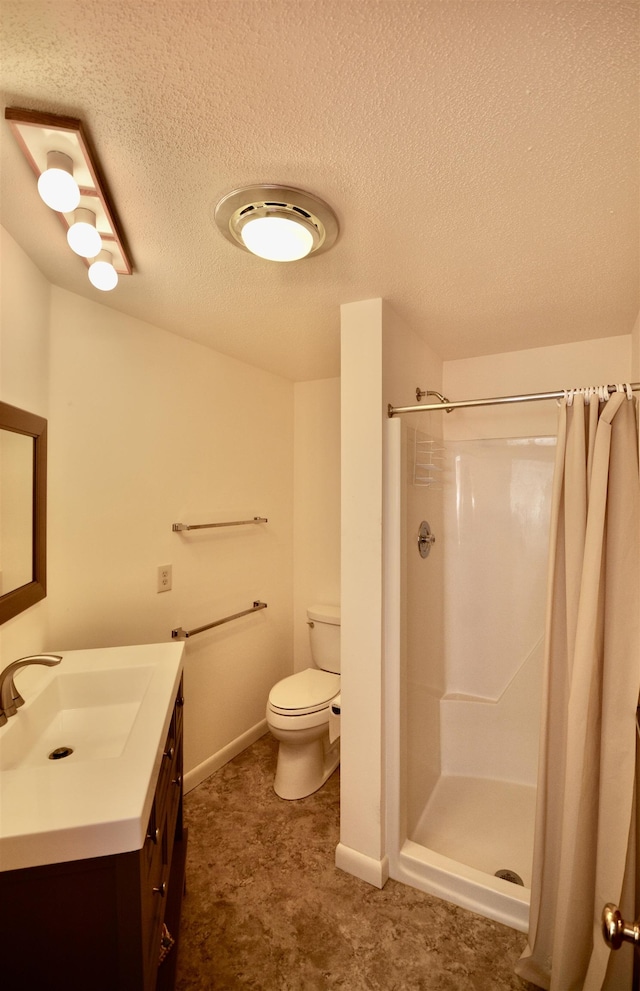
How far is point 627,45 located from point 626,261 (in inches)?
32.4

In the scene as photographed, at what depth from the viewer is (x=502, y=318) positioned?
191cm

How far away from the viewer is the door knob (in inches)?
23.7

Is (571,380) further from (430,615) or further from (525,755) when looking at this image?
(525,755)

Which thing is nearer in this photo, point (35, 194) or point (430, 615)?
point (35, 194)

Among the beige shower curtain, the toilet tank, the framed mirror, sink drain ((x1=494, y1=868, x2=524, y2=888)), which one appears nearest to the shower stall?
sink drain ((x1=494, y1=868, x2=524, y2=888))

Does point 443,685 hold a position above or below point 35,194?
below

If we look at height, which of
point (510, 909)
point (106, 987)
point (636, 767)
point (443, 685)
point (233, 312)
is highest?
point (233, 312)

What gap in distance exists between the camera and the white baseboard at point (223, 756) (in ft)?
7.23

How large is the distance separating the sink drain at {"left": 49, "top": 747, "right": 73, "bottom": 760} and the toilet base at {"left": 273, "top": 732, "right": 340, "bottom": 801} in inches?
45.5

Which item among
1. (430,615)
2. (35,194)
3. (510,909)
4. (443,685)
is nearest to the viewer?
(35,194)

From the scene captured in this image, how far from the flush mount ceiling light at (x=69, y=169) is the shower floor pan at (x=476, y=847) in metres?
2.34

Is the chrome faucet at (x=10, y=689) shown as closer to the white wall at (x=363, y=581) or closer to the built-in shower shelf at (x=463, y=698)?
the white wall at (x=363, y=581)

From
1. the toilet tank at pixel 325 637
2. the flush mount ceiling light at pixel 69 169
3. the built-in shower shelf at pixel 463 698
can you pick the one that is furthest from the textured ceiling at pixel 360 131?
the built-in shower shelf at pixel 463 698

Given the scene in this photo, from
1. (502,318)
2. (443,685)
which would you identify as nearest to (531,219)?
(502,318)
